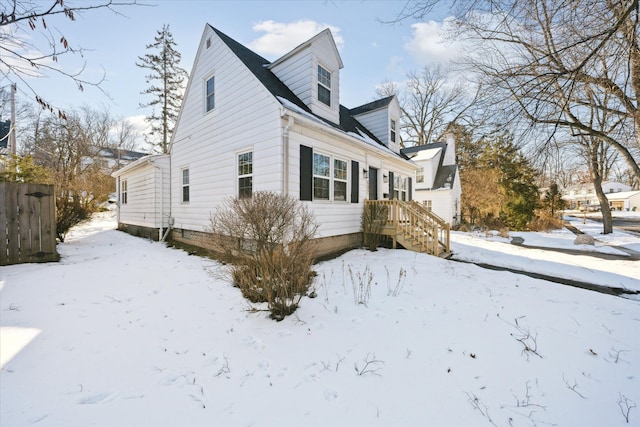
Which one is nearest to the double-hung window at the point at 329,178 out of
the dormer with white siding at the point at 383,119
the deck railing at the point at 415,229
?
the deck railing at the point at 415,229

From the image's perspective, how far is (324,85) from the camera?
335 inches

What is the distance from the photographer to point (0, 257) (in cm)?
575

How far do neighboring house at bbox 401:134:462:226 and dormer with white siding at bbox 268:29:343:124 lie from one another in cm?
1210

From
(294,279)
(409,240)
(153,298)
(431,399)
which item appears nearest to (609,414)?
(431,399)

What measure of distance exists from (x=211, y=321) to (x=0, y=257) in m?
5.88

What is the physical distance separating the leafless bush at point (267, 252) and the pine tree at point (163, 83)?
71.7ft

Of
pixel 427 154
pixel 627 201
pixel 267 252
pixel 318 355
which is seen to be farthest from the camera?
pixel 627 201

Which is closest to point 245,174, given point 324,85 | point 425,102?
point 324,85

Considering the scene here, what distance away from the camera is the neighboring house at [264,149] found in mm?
6805

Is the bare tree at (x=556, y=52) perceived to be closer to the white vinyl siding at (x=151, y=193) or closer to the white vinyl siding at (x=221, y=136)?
the white vinyl siding at (x=221, y=136)

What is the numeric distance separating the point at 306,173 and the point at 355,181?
7.76 feet

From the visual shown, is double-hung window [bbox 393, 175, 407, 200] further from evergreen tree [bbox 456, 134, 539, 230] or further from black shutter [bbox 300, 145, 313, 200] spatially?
evergreen tree [bbox 456, 134, 539, 230]

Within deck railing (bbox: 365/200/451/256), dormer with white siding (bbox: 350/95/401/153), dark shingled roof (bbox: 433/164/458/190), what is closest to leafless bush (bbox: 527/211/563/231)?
dark shingled roof (bbox: 433/164/458/190)

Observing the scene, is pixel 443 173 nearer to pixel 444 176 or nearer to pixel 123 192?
pixel 444 176
